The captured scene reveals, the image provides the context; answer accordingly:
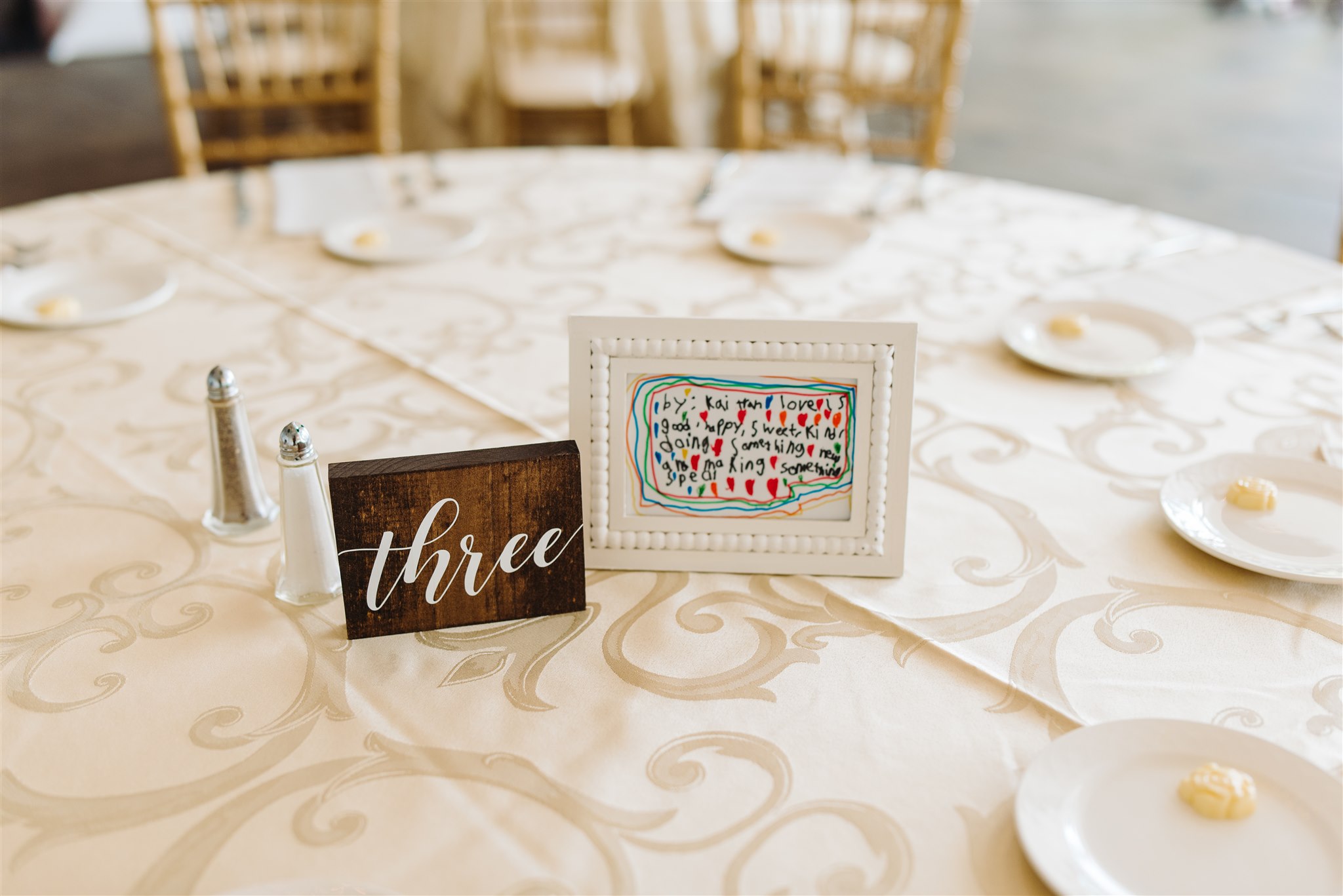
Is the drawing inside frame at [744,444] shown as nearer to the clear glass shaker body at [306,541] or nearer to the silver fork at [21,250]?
the clear glass shaker body at [306,541]

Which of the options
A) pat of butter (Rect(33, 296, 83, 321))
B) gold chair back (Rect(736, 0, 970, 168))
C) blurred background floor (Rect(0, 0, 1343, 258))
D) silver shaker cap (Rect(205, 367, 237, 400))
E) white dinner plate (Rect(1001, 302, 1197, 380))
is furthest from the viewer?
blurred background floor (Rect(0, 0, 1343, 258))

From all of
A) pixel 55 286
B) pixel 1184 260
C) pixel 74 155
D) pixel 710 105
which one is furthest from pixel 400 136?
pixel 1184 260

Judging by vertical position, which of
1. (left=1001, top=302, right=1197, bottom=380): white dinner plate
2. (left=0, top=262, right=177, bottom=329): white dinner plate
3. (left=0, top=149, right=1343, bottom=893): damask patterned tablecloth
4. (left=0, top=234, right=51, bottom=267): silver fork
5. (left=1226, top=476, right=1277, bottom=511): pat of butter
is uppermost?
(left=0, top=234, right=51, bottom=267): silver fork

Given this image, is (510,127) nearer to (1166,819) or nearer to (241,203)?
(241,203)

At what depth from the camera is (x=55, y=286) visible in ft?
4.25

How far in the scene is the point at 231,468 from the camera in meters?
0.84

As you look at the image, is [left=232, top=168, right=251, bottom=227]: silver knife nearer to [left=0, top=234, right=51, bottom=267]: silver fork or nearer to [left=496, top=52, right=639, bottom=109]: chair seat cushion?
[left=0, top=234, right=51, bottom=267]: silver fork

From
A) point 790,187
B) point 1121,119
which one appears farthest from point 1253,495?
point 1121,119

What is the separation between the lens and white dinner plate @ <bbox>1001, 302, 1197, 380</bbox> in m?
1.08

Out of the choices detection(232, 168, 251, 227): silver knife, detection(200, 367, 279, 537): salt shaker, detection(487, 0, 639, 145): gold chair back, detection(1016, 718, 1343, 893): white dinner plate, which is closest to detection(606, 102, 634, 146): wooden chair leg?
detection(487, 0, 639, 145): gold chair back

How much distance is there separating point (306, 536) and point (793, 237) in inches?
34.6

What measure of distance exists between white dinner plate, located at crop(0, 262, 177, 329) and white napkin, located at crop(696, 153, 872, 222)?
71 cm

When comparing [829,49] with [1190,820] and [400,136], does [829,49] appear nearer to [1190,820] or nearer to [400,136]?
[400,136]

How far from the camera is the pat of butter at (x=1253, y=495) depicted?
0.84 m
